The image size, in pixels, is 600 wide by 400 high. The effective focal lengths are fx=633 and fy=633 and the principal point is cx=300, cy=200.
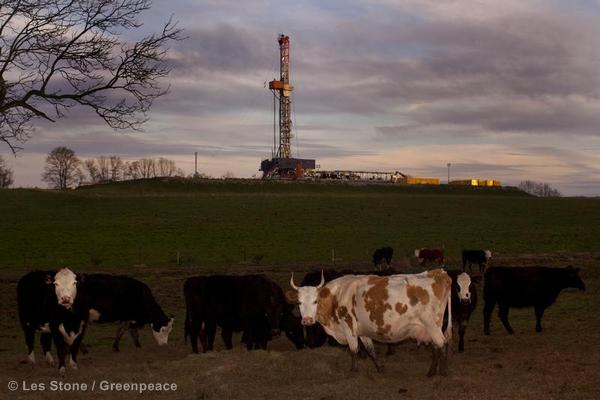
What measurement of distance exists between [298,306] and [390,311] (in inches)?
78.8

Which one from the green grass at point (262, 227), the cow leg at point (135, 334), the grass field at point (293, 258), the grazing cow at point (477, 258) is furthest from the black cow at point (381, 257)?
the cow leg at point (135, 334)

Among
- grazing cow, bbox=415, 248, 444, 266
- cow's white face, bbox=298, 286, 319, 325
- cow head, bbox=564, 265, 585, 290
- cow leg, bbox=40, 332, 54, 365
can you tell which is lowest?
grazing cow, bbox=415, 248, 444, 266

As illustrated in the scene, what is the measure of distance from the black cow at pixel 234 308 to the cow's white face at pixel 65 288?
2900 millimetres

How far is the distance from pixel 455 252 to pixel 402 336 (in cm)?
2963

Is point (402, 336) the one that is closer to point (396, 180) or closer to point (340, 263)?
point (340, 263)

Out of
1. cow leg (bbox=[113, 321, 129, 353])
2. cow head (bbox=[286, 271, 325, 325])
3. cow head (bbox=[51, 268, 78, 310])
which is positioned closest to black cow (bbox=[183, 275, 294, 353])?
cow leg (bbox=[113, 321, 129, 353])

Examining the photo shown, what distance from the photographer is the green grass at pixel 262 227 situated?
37.4m

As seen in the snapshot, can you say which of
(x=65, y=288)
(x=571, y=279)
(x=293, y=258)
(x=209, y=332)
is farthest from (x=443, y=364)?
(x=293, y=258)

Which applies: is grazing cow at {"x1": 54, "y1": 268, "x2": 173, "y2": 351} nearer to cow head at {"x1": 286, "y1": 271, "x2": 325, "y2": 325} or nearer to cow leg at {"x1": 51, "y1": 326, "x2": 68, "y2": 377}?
cow leg at {"x1": 51, "y1": 326, "x2": 68, "y2": 377}

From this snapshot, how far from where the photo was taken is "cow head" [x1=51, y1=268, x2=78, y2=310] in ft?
39.3

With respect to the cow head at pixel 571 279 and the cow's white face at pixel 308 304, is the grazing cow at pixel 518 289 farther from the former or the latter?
the cow's white face at pixel 308 304

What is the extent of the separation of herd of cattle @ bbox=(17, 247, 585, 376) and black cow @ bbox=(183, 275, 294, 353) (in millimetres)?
23

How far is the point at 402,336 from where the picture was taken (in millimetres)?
11219

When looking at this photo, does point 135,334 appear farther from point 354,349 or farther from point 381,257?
point 381,257
